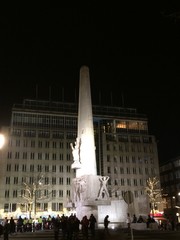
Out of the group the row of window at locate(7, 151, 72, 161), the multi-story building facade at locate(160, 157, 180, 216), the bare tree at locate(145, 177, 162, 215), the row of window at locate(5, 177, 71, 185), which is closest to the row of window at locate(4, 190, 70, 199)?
the row of window at locate(5, 177, 71, 185)

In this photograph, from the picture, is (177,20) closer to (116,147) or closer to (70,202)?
(70,202)

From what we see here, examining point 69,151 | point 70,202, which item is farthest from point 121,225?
point 69,151

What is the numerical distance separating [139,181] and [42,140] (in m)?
29.5

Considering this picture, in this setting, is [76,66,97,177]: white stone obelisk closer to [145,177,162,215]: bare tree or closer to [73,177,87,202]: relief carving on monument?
[73,177,87,202]: relief carving on monument

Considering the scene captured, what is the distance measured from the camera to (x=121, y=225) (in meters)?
25.2

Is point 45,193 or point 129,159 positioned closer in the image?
point 45,193

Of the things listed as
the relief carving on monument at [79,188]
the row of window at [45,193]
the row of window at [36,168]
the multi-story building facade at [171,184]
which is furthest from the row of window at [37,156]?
the relief carving on monument at [79,188]

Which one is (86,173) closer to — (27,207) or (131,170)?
(27,207)

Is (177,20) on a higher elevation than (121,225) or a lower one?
higher

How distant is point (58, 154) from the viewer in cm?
8006

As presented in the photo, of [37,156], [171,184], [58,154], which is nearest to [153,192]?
[171,184]

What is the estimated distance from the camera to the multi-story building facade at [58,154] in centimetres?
7362

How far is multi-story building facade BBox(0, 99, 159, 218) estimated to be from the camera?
73625mm

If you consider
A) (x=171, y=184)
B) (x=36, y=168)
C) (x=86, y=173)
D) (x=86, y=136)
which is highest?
(x=36, y=168)
